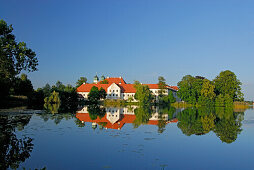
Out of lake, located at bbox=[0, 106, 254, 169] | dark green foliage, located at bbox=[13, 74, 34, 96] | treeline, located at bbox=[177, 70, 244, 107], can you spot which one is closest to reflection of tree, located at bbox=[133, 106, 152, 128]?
lake, located at bbox=[0, 106, 254, 169]

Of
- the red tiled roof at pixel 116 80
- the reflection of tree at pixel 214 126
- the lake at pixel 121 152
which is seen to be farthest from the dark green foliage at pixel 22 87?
the lake at pixel 121 152

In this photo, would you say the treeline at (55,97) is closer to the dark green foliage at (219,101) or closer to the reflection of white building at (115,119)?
the reflection of white building at (115,119)

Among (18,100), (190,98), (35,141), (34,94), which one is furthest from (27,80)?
(35,141)

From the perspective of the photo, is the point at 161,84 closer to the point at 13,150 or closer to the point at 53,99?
the point at 53,99

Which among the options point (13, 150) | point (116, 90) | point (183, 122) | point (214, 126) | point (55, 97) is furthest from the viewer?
point (116, 90)

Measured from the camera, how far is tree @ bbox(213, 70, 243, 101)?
6191 cm

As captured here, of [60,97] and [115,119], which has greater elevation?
[60,97]

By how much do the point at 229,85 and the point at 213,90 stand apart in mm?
5869

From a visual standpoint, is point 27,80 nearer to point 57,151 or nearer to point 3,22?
point 3,22

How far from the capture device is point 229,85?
61781 millimetres

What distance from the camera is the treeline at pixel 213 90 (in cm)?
5891

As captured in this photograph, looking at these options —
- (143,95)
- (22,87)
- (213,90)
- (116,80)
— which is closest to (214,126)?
(143,95)

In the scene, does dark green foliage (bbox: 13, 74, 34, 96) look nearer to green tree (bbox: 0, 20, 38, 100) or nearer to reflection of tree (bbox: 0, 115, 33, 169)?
green tree (bbox: 0, 20, 38, 100)

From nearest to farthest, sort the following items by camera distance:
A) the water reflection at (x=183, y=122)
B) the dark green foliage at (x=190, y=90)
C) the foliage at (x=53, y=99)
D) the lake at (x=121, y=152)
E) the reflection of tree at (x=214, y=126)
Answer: the lake at (x=121, y=152), the reflection of tree at (x=214, y=126), the water reflection at (x=183, y=122), the foliage at (x=53, y=99), the dark green foliage at (x=190, y=90)
